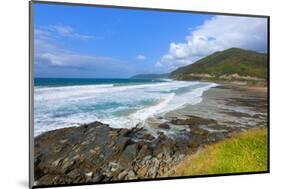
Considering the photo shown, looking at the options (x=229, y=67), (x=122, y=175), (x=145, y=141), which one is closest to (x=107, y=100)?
Result: (x=145, y=141)

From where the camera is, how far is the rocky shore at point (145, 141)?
431cm

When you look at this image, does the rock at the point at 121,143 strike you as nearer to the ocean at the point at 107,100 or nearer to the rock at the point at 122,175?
the ocean at the point at 107,100

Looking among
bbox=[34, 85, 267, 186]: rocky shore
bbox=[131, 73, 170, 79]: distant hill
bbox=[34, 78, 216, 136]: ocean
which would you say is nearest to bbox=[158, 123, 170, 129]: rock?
bbox=[34, 85, 267, 186]: rocky shore

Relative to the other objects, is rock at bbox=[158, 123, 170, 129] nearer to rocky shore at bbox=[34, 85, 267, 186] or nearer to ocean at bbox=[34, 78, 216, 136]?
rocky shore at bbox=[34, 85, 267, 186]

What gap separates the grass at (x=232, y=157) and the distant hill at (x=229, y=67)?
0.65 meters

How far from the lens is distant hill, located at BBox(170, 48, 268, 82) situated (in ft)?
15.9

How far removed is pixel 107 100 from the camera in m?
4.51

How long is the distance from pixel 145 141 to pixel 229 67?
1307mm

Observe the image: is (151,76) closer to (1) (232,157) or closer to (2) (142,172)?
(2) (142,172)

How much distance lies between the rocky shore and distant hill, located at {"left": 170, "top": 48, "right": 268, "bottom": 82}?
15 centimetres

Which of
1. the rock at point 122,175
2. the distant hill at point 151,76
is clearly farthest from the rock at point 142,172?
the distant hill at point 151,76

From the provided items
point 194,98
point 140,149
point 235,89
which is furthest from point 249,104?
point 140,149

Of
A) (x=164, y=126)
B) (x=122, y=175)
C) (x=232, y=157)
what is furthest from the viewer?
(x=232, y=157)

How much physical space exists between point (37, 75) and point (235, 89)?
7.24 ft
